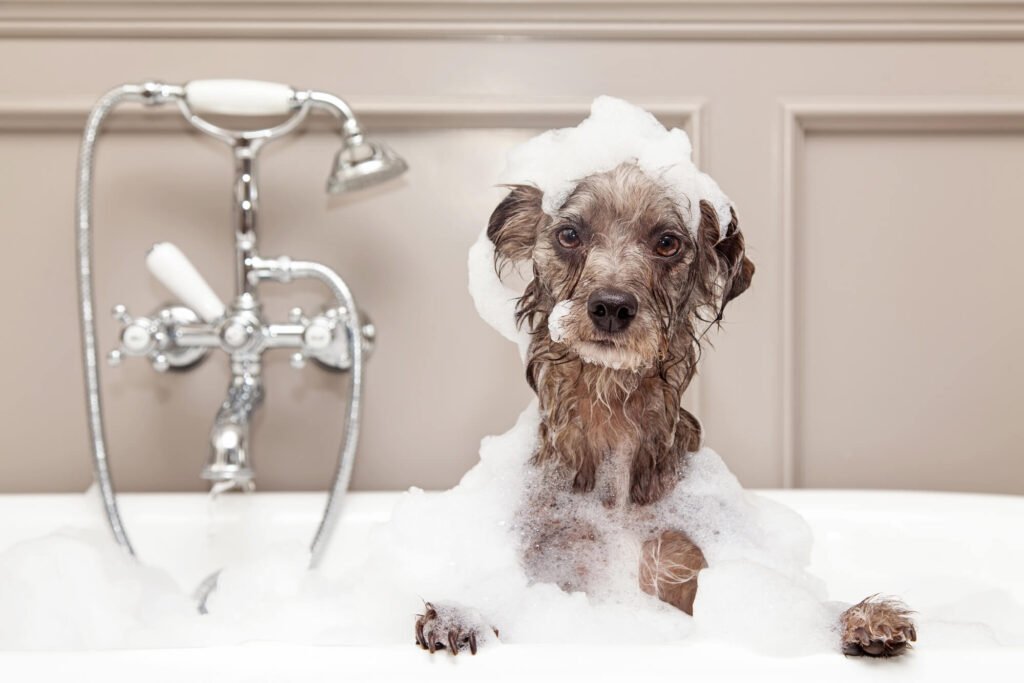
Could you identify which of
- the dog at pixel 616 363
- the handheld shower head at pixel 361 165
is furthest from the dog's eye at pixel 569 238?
the handheld shower head at pixel 361 165

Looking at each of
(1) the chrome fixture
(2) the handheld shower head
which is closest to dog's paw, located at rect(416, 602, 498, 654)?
(1) the chrome fixture

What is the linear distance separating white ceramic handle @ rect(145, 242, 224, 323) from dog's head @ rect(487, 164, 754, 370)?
58cm

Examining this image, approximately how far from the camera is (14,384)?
4.26 feet

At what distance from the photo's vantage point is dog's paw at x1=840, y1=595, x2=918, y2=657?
551mm

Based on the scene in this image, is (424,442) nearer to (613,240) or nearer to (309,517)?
(309,517)

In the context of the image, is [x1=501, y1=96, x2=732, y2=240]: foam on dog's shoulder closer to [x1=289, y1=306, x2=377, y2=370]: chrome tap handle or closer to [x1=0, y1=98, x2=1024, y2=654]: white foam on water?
[x1=0, y1=98, x2=1024, y2=654]: white foam on water

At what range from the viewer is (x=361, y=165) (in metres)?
1.04

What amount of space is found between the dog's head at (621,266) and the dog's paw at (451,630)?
208mm

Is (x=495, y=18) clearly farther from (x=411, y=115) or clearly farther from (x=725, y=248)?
(x=725, y=248)

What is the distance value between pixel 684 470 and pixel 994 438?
903mm

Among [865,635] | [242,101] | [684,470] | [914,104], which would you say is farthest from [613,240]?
[914,104]

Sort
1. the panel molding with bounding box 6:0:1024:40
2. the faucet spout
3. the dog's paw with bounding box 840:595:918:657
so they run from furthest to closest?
1. the panel molding with bounding box 6:0:1024:40
2. the faucet spout
3. the dog's paw with bounding box 840:595:918:657

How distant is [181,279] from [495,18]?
604mm

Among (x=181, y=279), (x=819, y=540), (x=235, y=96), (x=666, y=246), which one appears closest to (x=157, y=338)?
(x=181, y=279)
